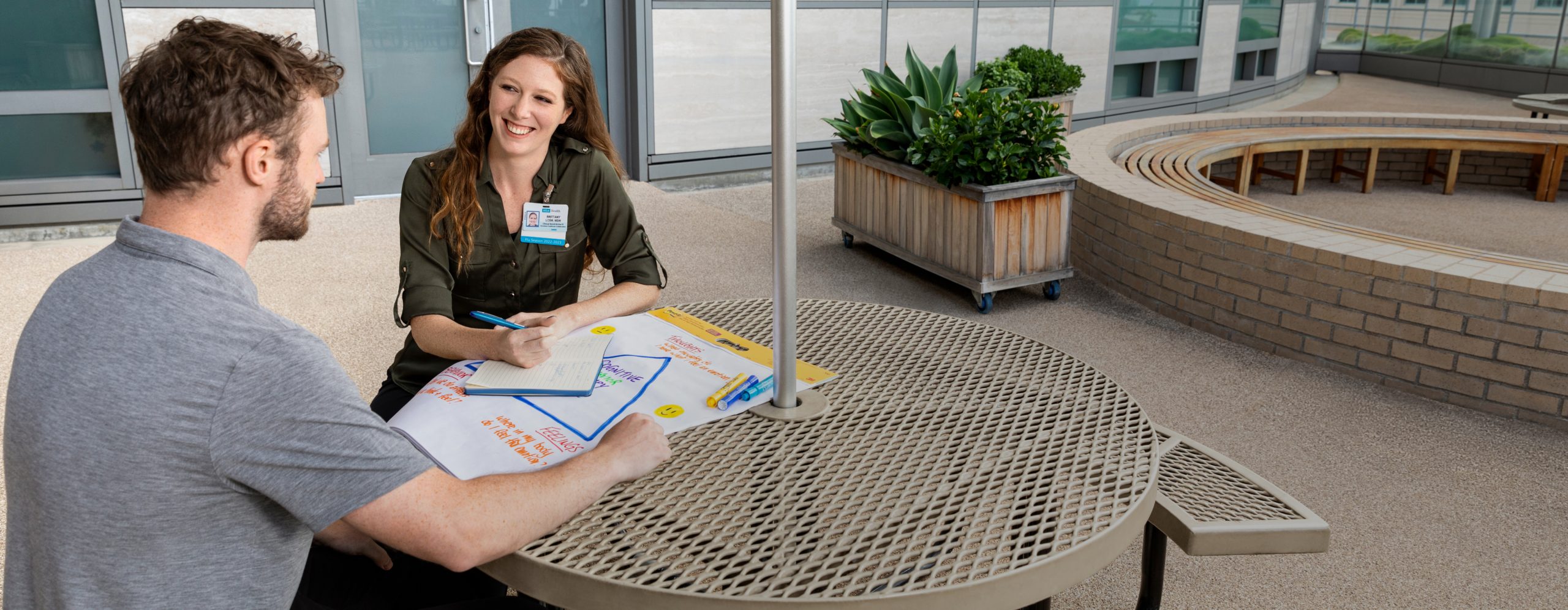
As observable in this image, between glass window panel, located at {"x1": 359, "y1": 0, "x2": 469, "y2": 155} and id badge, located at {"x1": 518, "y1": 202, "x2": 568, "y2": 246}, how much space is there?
4059mm

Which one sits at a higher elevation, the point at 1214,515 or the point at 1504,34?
the point at 1504,34

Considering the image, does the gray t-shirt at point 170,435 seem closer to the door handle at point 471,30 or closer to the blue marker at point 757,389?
the blue marker at point 757,389


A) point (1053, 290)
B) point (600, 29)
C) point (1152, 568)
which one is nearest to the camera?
point (1152, 568)

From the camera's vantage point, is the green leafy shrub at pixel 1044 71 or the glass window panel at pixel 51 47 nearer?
the glass window panel at pixel 51 47

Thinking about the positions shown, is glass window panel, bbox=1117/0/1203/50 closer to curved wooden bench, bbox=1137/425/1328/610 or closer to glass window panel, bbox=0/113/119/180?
glass window panel, bbox=0/113/119/180

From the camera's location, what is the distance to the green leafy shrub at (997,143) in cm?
432

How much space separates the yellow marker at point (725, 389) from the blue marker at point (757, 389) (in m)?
0.02

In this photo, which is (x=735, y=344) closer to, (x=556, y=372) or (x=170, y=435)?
(x=556, y=372)

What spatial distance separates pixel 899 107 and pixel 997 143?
2.55ft

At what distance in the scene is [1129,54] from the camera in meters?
9.35

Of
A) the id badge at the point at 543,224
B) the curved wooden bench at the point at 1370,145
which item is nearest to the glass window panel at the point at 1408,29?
the curved wooden bench at the point at 1370,145

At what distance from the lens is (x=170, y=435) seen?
Result: 1.06 metres

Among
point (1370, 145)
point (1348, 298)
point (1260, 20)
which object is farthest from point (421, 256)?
point (1260, 20)

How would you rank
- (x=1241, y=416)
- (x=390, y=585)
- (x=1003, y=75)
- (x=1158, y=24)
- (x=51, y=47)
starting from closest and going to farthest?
(x=390, y=585), (x=1241, y=416), (x=51, y=47), (x=1003, y=75), (x=1158, y=24)
